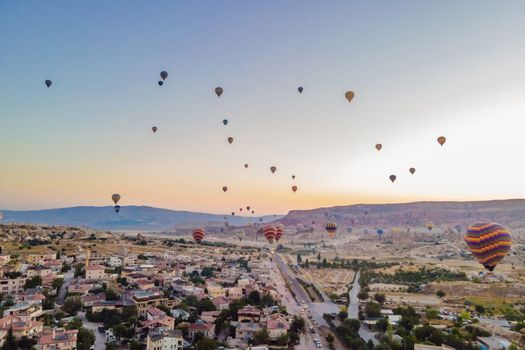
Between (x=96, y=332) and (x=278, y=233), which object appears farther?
(x=278, y=233)

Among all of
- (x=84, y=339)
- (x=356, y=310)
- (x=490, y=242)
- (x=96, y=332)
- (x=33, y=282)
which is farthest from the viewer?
(x=33, y=282)

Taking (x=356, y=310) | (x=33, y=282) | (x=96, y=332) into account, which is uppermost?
(x=33, y=282)

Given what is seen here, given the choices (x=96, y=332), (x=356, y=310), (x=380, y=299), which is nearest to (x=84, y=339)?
(x=96, y=332)

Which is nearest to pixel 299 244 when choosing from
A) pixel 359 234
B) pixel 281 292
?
pixel 359 234

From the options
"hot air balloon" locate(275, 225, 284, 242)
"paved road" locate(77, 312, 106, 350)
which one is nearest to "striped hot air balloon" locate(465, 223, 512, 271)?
"paved road" locate(77, 312, 106, 350)

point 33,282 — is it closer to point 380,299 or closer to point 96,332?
point 96,332

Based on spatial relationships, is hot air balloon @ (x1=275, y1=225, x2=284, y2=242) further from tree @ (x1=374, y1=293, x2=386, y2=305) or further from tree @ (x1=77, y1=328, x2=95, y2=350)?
tree @ (x1=77, y1=328, x2=95, y2=350)

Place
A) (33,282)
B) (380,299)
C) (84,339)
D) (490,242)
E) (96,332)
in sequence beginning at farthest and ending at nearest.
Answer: (380,299)
(33,282)
(490,242)
(96,332)
(84,339)

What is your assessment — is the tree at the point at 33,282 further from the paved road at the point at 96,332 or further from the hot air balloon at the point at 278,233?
the hot air balloon at the point at 278,233
